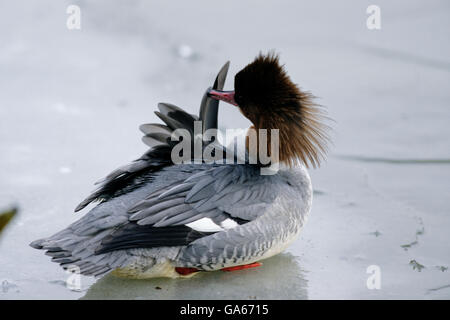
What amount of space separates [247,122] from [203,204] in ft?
7.99

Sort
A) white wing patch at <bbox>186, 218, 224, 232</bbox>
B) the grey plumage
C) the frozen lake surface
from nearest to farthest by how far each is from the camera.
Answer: the grey plumage, white wing patch at <bbox>186, 218, 224, 232</bbox>, the frozen lake surface

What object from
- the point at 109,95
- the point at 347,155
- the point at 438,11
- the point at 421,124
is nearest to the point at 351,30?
the point at 438,11

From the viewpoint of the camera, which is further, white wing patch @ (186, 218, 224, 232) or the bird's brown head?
the bird's brown head

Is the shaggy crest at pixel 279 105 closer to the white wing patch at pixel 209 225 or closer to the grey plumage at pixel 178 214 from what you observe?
the grey plumage at pixel 178 214

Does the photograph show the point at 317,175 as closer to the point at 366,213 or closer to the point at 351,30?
the point at 366,213

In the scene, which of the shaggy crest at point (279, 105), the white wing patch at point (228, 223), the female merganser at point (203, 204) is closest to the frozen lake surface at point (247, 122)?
the female merganser at point (203, 204)

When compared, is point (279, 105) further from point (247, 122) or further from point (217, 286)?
point (247, 122)

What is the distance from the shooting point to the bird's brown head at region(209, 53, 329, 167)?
4.33 m

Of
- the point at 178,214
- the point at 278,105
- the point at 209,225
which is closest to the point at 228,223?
the point at 209,225

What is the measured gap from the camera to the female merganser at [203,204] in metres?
3.88

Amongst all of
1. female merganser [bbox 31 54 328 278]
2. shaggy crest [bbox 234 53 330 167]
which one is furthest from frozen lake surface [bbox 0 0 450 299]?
shaggy crest [bbox 234 53 330 167]

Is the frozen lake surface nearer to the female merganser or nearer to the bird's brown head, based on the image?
the female merganser

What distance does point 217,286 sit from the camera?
4.05m

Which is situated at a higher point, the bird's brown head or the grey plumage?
the bird's brown head
